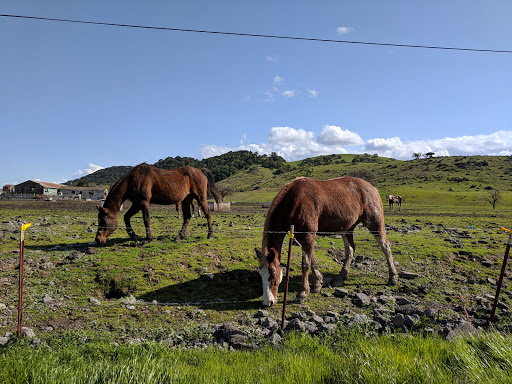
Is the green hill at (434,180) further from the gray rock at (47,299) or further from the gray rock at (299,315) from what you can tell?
the gray rock at (47,299)

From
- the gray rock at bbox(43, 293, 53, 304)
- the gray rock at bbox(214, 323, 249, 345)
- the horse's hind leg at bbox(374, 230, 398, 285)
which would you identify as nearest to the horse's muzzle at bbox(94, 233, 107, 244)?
the gray rock at bbox(43, 293, 53, 304)

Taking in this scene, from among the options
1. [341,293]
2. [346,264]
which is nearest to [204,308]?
[341,293]

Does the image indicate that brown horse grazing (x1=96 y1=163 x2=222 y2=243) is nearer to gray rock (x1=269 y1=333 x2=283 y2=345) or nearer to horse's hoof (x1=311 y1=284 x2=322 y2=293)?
horse's hoof (x1=311 y1=284 x2=322 y2=293)

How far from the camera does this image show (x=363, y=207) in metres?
10.3

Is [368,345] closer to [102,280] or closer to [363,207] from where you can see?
[363,207]

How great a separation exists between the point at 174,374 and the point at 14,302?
5.98m

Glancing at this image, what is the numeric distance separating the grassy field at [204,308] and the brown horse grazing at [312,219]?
70cm

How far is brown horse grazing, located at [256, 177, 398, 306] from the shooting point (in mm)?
8031

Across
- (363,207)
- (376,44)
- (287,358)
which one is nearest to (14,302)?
(287,358)

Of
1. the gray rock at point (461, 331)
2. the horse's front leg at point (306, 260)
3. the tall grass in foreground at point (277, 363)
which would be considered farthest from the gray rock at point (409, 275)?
the tall grass in foreground at point (277, 363)

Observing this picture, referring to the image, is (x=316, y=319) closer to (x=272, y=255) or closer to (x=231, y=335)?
(x=272, y=255)

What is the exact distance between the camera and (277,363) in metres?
4.48

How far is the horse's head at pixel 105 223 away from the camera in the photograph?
11211 mm

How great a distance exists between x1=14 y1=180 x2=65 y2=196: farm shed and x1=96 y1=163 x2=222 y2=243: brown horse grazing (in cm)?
7743
